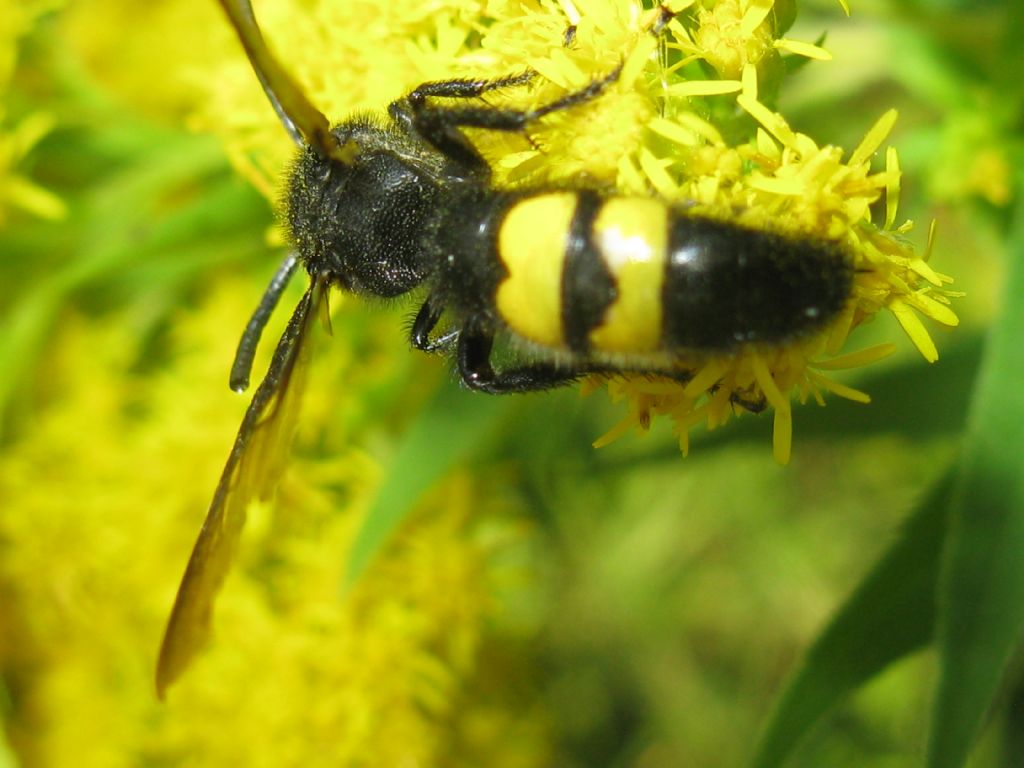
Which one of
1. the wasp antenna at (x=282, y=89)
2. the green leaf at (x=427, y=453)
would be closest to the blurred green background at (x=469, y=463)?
the green leaf at (x=427, y=453)

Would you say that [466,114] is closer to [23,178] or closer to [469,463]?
[469,463]

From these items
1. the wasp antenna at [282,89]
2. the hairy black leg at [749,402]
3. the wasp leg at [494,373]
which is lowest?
the hairy black leg at [749,402]

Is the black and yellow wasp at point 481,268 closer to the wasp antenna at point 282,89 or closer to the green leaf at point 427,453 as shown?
the wasp antenna at point 282,89

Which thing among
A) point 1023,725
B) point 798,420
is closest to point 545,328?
point 798,420

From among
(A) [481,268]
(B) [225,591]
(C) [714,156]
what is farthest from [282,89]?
(B) [225,591]

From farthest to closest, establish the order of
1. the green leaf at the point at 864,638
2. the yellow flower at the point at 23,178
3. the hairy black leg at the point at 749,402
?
the yellow flower at the point at 23,178 < the green leaf at the point at 864,638 < the hairy black leg at the point at 749,402

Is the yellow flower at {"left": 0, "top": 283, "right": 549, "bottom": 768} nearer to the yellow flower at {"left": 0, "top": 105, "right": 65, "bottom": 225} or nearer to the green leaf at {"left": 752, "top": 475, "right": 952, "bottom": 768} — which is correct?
the yellow flower at {"left": 0, "top": 105, "right": 65, "bottom": 225}
